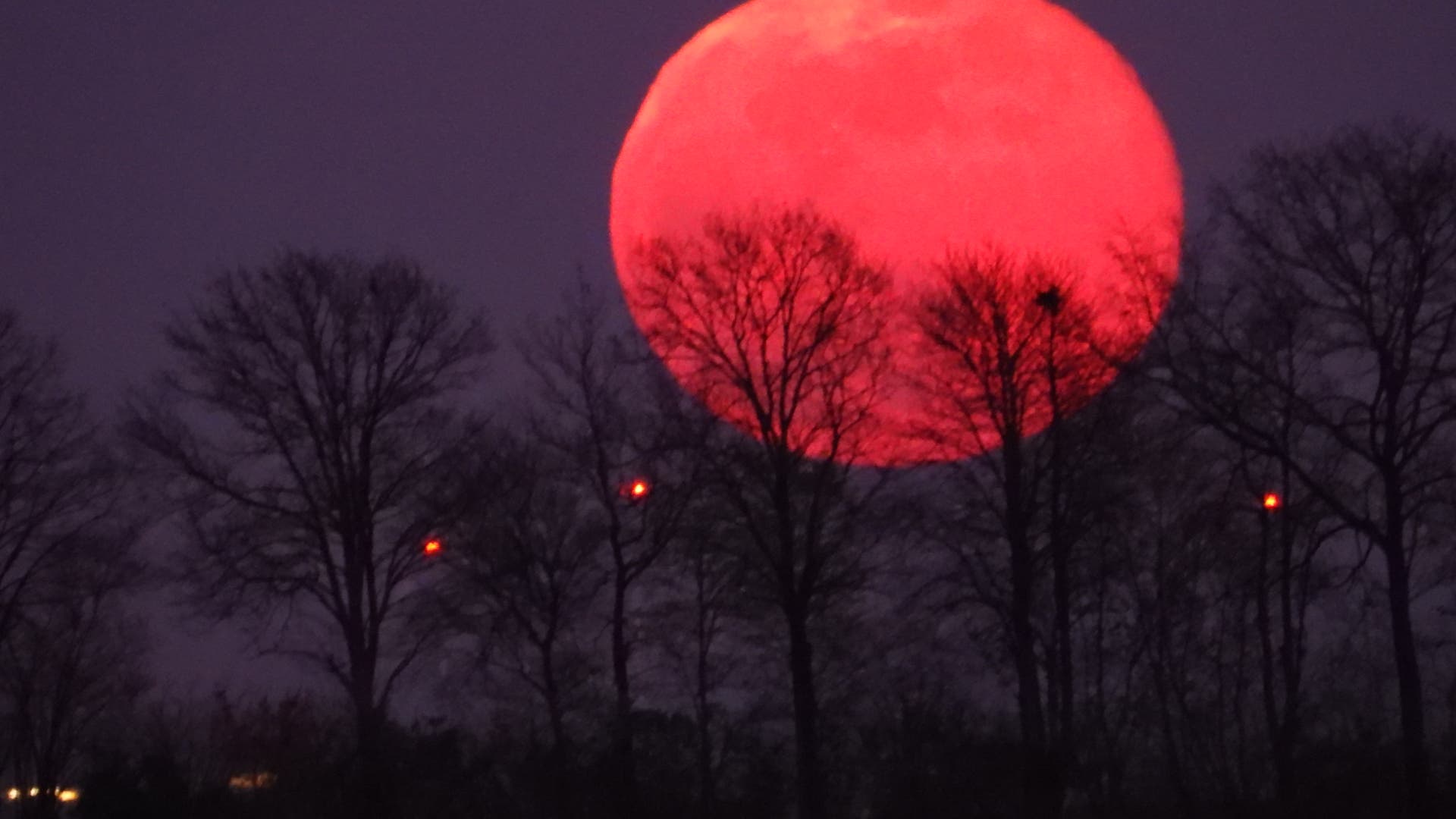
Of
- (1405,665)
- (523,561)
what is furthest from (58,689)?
(1405,665)

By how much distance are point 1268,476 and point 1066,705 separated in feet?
21.8

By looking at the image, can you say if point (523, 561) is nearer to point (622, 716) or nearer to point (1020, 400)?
point (622, 716)

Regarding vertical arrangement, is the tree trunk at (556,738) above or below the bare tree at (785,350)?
below

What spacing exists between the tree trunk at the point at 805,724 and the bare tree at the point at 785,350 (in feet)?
2.33

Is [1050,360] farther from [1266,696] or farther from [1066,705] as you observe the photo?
[1266,696]

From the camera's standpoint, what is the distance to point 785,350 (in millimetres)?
32125

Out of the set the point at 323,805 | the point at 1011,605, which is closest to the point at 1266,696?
the point at 1011,605

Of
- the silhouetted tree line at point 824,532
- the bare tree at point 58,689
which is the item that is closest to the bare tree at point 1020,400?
the silhouetted tree line at point 824,532

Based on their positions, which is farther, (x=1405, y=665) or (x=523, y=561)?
(x=523, y=561)

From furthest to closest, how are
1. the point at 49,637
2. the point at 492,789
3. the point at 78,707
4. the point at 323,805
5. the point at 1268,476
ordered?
1. the point at 78,707
2. the point at 49,637
3. the point at 1268,476
4. the point at 492,789
5. the point at 323,805

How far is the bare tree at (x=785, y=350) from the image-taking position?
31828mm

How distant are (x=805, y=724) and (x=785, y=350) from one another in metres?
7.04

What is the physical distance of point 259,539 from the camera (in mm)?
32844

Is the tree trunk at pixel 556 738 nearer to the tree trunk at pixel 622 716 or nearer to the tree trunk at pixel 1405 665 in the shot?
the tree trunk at pixel 622 716
